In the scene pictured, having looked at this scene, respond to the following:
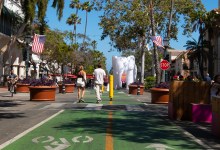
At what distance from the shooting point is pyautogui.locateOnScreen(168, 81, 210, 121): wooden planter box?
1270 centimetres

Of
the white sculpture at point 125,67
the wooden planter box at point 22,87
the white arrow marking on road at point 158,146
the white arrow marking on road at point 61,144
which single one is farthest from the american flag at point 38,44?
the white arrow marking on road at point 158,146

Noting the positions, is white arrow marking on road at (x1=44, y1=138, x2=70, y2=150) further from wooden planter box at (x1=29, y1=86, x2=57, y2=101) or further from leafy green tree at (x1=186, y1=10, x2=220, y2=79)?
leafy green tree at (x1=186, y1=10, x2=220, y2=79)

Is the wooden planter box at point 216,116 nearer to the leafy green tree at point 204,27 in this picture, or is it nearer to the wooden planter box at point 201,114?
the wooden planter box at point 201,114

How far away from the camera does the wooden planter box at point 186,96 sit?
12695 millimetres

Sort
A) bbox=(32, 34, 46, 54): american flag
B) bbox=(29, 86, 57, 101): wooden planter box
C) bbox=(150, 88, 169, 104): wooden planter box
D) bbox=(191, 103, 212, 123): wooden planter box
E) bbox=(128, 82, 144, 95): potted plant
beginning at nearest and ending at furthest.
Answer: bbox=(191, 103, 212, 123): wooden planter box < bbox=(150, 88, 169, 104): wooden planter box < bbox=(29, 86, 57, 101): wooden planter box < bbox=(32, 34, 46, 54): american flag < bbox=(128, 82, 144, 95): potted plant

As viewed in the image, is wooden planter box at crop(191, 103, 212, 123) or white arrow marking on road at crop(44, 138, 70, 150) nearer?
white arrow marking on road at crop(44, 138, 70, 150)

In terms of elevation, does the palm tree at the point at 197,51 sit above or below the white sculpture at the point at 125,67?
above

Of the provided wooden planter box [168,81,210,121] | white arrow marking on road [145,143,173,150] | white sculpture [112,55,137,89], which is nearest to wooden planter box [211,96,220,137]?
white arrow marking on road [145,143,173,150]

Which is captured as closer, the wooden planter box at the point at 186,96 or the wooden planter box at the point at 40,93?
the wooden planter box at the point at 186,96

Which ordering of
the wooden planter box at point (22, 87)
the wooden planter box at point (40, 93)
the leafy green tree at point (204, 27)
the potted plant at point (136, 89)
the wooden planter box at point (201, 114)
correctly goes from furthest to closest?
the leafy green tree at point (204, 27) < the potted plant at point (136, 89) < the wooden planter box at point (22, 87) < the wooden planter box at point (40, 93) < the wooden planter box at point (201, 114)

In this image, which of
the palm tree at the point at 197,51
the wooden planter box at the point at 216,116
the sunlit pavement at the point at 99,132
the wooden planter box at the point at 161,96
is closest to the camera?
the sunlit pavement at the point at 99,132

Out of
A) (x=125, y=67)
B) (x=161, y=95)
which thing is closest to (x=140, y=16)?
(x=125, y=67)

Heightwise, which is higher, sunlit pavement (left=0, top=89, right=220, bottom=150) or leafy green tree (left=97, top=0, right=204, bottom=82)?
leafy green tree (left=97, top=0, right=204, bottom=82)

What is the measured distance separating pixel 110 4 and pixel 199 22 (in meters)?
11.3
